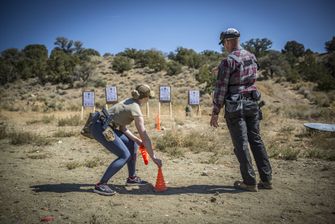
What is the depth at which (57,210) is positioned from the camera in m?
3.92

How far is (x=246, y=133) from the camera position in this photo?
4441mm

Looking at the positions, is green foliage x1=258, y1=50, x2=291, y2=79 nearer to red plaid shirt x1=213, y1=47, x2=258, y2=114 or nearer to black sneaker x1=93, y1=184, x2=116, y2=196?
red plaid shirt x1=213, y1=47, x2=258, y2=114

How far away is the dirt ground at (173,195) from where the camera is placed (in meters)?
3.74

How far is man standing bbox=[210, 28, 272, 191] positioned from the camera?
4.39 metres

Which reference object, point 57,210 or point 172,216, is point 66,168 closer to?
point 57,210

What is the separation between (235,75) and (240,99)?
0.34 m

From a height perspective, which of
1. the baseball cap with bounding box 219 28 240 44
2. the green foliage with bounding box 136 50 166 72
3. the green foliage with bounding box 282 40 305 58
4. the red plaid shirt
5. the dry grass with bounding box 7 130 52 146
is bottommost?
the dry grass with bounding box 7 130 52 146

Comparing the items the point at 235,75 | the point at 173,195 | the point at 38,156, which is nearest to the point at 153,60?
the point at 38,156

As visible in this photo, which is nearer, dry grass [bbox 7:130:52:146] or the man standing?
the man standing

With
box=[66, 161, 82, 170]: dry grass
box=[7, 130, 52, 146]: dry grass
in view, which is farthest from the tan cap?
box=[7, 130, 52, 146]: dry grass

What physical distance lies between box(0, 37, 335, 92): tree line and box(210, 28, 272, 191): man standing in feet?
67.7

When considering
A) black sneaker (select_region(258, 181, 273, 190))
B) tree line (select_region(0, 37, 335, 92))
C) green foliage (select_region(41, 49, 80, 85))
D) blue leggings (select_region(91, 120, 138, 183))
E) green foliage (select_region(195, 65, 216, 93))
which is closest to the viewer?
blue leggings (select_region(91, 120, 138, 183))

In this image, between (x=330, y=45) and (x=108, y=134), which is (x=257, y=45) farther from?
(x=108, y=134)

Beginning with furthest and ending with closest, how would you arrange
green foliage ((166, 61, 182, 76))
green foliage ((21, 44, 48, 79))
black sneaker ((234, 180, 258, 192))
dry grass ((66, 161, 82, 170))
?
1. green foliage ((21, 44, 48, 79))
2. green foliage ((166, 61, 182, 76))
3. dry grass ((66, 161, 82, 170))
4. black sneaker ((234, 180, 258, 192))
